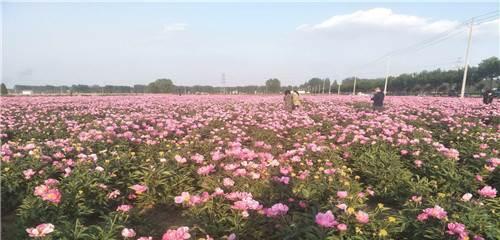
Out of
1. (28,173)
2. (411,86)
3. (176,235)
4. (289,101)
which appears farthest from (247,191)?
(411,86)

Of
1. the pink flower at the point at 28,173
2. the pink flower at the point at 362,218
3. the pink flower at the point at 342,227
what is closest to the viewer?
the pink flower at the point at 342,227

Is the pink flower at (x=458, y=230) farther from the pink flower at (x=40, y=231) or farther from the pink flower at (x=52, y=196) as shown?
the pink flower at (x=52, y=196)

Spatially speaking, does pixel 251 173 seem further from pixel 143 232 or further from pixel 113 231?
pixel 113 231

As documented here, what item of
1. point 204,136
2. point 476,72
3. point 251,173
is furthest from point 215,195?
point 476,72

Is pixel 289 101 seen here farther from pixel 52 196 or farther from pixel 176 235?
pixel 176 235

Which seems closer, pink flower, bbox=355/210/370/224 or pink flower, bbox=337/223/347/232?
pink flower, bbox=337/223/347/232

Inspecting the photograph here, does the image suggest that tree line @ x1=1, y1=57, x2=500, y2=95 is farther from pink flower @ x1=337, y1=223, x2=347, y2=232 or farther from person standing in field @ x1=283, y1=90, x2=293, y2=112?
pink flower @ x1=337, y1=223, x2=347, y2=232

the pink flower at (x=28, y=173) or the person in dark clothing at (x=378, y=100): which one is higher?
the person in dark clothing at (x=378, y=100)

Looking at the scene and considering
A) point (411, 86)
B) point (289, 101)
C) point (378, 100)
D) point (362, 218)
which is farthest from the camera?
point (411, 86)

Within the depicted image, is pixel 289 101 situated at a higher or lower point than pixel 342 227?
higher

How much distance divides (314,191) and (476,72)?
6386 cm

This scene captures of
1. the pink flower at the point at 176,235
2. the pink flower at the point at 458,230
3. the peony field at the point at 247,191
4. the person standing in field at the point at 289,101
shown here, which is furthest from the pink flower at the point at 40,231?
the person standing in field at the point at 289,101

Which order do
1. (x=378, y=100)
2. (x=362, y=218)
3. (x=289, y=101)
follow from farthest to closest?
(x=289, y=101) < (x=378, y=100) < (x=362, y=218)

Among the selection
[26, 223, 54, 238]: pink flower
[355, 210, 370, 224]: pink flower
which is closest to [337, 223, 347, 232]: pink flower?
[355, 210, 370, 224]: pink flower
